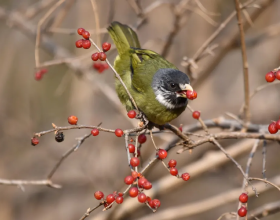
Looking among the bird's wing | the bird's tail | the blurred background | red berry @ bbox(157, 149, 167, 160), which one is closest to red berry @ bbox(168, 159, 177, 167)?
red berry @ bbox(157, 149, 167, 160)

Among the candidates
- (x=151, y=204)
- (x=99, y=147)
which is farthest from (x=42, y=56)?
(x=151, y=204)

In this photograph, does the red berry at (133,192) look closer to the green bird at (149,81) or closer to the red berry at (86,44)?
the red berry at (86,44)

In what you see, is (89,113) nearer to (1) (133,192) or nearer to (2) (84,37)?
(2) (84,37)

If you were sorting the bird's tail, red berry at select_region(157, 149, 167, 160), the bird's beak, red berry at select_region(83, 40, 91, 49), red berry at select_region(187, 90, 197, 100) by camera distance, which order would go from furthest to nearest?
the bird's tail → the bird's beak → red berry at select_region(187, 90, 197, 100) → red berry at select_region(83, 40, 91, 49) → red berry at select_region(157, 149, 167, 160)

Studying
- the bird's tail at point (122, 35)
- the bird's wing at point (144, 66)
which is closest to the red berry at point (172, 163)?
the bird's wing at point (144, 66)

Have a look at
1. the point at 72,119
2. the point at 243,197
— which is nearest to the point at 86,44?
the point at 72,119

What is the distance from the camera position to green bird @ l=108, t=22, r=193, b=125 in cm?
346

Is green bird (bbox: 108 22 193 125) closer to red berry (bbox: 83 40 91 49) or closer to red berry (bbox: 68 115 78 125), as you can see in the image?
red berry (bbox: 83 40 91 49)

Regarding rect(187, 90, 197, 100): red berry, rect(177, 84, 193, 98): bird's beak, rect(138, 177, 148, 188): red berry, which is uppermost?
rect(177, 84, 193, 98): bird's beak

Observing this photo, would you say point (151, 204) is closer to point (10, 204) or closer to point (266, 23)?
point (10, 204)

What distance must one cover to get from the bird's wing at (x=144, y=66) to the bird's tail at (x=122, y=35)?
0.40 ft

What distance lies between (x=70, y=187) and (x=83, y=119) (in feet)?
4.16

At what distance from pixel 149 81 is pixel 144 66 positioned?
271mm

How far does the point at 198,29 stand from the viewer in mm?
6238
